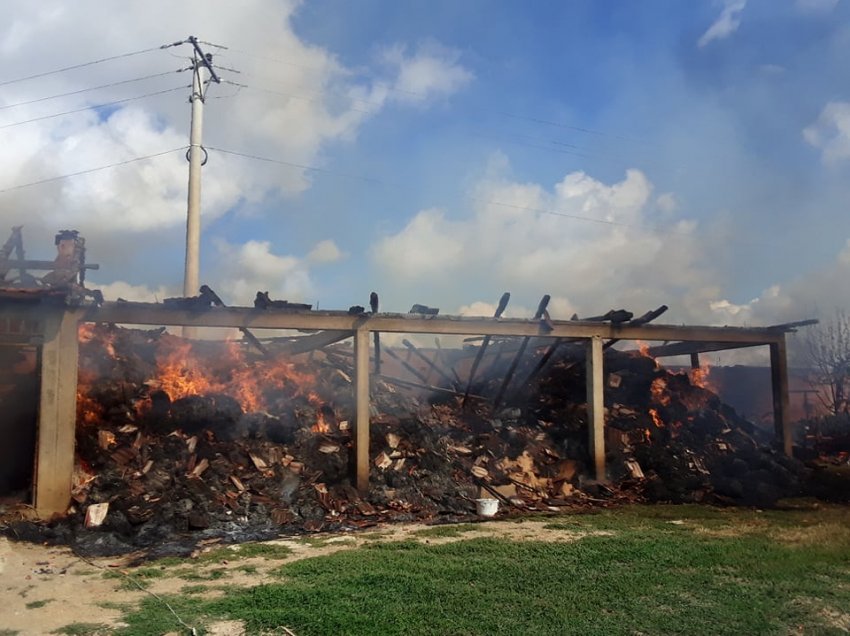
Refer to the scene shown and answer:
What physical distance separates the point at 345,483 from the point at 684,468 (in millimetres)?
8117

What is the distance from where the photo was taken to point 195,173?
21422 millimetres

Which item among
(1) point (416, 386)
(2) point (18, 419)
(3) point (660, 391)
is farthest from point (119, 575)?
(3) point (660, 391)

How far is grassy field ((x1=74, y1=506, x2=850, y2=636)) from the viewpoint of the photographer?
5930 mm

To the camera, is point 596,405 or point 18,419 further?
point 596,405

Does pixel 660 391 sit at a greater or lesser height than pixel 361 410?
greater

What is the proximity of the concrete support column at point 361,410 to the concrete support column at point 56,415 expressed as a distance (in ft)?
16.2

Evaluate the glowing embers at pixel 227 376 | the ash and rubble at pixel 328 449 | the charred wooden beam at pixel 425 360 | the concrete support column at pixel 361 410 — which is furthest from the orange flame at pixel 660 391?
the glowing embers at pixel 227 376

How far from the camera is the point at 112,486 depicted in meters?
10.9

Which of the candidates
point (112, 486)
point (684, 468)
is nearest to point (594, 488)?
point (684, 468)

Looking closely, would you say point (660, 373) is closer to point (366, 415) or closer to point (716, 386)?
point (716, 386)

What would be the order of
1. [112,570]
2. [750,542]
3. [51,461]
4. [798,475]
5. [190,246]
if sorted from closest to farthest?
[112,570]
[750,542]
[51,461]
[798,475]
[190,246]

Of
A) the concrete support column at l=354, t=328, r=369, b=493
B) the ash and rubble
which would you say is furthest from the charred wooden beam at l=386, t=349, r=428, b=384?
the concrete support column at l=354, t=328, r=369, b=493

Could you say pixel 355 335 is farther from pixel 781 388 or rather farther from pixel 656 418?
pixel 781 388

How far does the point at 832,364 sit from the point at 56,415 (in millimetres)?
27694
